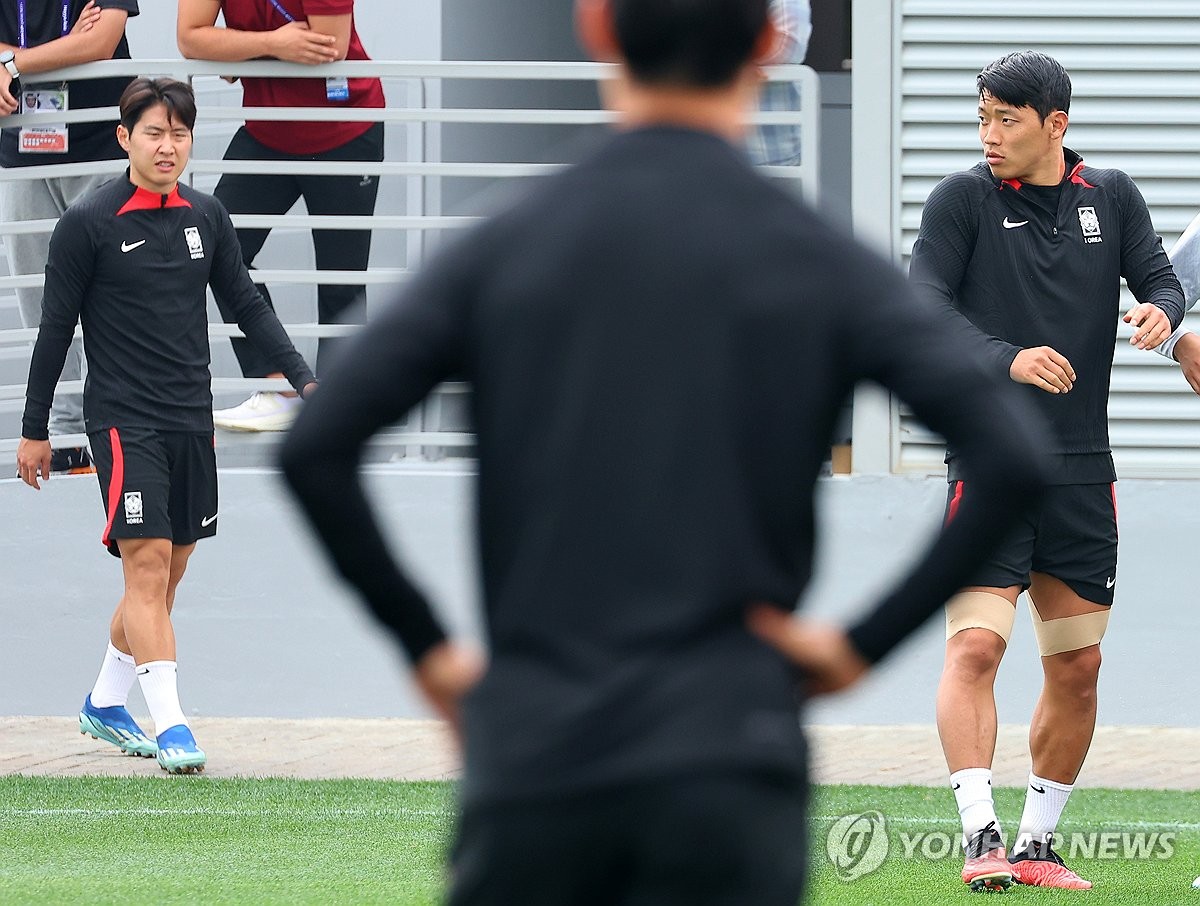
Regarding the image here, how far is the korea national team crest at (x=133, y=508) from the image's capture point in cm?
769

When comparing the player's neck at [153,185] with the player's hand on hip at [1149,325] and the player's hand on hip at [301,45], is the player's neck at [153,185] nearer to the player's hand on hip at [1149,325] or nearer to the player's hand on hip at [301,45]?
the player's hand on hip at [301,45]

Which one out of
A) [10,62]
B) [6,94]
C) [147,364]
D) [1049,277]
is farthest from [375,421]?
[10,62]

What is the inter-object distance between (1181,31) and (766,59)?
801 cm

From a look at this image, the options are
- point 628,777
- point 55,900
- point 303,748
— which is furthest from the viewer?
point 303,748

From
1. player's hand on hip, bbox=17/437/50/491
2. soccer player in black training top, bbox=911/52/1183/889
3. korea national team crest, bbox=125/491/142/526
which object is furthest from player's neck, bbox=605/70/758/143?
player's hand on hip, bbox=17/437/50/491

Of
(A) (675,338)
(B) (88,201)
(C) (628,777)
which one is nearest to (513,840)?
(C) (628,777)

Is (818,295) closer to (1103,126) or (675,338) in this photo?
(675,338)

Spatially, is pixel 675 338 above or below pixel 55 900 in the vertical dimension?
above

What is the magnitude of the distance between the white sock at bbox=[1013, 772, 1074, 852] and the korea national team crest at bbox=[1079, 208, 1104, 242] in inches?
61.1

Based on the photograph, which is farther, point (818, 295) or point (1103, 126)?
point (1103, 126)

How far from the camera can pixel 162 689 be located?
7688 mm

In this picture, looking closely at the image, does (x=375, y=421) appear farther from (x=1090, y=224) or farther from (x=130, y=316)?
(x=130, y=316)

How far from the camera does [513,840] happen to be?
7.04 ft

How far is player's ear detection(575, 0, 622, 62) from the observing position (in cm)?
227
